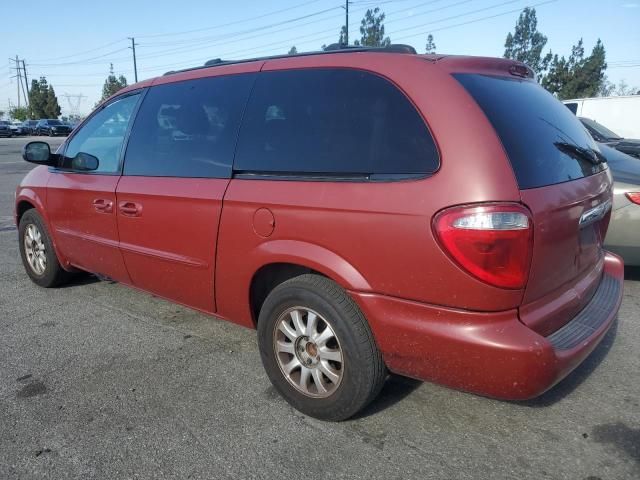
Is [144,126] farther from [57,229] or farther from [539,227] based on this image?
[539,227]

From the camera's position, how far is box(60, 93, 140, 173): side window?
3.84m

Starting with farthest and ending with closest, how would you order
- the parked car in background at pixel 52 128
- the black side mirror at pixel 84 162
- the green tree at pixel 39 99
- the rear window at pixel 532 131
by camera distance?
the green tree at pixel 39 99 < the parked car in background at pixel 52 128 < the black side mirror at pixel 84 162 < the rear window at pixel 532 131

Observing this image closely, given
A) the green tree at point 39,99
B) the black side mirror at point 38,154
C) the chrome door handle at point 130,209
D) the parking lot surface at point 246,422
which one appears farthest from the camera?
the green tree at point 39,99

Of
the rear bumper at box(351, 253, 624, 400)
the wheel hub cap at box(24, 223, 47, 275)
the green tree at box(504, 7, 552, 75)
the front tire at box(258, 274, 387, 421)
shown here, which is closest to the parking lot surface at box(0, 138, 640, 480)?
the front tire at box(258, 274, 387, 421)

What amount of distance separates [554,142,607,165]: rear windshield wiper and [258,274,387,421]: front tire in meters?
1.32

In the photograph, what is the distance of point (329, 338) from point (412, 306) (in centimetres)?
51

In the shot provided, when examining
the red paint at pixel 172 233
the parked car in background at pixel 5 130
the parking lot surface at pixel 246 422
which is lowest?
the parking lot surface at pixel 246 422

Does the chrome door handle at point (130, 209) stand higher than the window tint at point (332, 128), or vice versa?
the window tint at point (332, 128)

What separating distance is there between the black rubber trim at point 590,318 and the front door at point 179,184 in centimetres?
187

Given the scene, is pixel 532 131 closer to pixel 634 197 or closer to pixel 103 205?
pixel 634 197

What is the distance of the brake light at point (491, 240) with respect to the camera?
2045mm

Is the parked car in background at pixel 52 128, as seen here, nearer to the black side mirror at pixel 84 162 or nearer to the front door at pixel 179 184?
the black side mirror at pixel 84 162

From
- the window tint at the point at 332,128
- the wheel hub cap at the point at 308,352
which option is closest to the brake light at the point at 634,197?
the window tint at the point at 332,128

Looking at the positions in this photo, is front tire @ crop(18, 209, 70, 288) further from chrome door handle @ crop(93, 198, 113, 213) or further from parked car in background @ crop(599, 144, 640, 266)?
parked car in background @ crop(599, 144, 640, 266)
